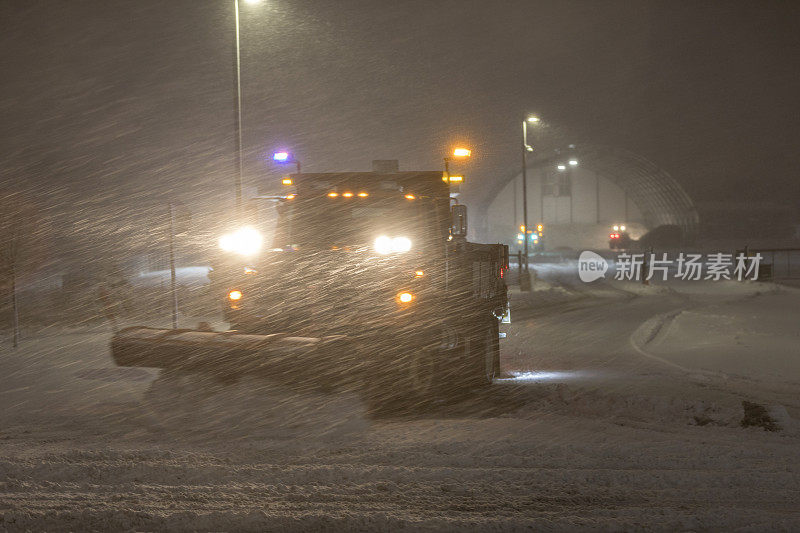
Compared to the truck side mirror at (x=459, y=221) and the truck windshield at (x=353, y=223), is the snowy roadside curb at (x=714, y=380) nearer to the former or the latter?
the truck side mirror at (x=459, y=221)

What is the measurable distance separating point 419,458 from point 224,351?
283 cm

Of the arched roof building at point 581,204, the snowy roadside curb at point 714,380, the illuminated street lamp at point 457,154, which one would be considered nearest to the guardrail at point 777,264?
the arched roof building at point 581,204

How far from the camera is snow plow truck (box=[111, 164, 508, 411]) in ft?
26.9

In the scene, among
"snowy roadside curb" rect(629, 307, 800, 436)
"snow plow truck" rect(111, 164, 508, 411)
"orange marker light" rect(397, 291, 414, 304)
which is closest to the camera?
"snowy roadside curb" rect(629, 307, 800, 436)

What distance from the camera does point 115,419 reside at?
8.16 meters

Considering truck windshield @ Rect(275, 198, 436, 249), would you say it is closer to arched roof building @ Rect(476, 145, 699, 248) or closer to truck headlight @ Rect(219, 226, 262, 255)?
truck headlight @ Rect(219, 226, 262, 255)

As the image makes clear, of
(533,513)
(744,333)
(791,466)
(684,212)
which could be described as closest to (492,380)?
(791,466)

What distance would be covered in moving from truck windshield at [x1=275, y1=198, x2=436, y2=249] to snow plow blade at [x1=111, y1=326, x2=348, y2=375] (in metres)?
1.90

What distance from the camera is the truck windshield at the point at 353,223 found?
984 cm

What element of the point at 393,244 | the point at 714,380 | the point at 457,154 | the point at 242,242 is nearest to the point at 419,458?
the point at 393,244

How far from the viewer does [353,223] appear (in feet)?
32.7

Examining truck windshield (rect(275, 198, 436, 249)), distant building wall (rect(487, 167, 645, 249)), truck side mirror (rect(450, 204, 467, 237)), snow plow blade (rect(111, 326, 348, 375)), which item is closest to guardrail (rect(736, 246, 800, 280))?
distant building wall (rect(487, 167, 645, 249))

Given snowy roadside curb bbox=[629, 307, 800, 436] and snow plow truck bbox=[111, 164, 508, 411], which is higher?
snow plow truck bbox=[111, 164, 508, 411]

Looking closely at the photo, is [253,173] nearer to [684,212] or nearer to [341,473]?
[341,473]
